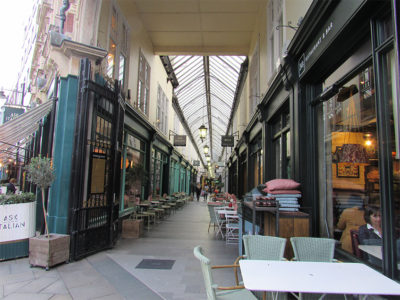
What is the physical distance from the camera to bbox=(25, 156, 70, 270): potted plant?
4.91 meters

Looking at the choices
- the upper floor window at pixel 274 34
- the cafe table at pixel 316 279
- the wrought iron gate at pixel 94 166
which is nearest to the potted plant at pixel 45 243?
the wrought iron gate at pixel 94 166

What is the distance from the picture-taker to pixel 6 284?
13.7 ft

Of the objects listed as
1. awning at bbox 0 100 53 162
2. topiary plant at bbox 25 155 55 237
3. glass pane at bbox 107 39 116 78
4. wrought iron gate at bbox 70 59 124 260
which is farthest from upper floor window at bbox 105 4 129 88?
topiary plant at bbox 25 155 55 237

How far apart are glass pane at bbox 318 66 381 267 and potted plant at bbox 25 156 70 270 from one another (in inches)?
179

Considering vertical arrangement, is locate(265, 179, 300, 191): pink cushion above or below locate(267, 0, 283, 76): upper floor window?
below

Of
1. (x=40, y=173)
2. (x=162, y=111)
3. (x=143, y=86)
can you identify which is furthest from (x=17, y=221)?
(x=162, y=111)

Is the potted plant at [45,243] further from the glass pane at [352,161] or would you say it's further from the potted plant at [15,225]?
the glass pane at [352,161]

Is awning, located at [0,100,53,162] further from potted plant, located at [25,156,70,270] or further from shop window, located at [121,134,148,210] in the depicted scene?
shop window, located at [121,134,148,210]

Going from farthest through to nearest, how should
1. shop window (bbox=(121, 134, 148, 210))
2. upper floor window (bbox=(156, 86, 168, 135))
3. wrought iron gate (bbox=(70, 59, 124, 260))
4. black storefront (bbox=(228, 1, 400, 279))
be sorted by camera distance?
upper floor window (bbox=(156, 86, 168, 135))
shop window (bbox=(121, 134, 148, 210))
wrought iron gate (bbox=(70, 59, 124, 260))
black storefront (bbox=(228, 1, 400, 279))

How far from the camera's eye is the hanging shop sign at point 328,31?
3334mm

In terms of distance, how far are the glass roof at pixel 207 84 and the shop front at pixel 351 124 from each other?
35.8 ft

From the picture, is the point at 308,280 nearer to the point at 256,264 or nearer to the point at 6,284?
the point at 256,264

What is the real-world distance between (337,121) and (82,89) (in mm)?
4807

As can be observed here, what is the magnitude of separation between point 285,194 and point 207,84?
16439mm
